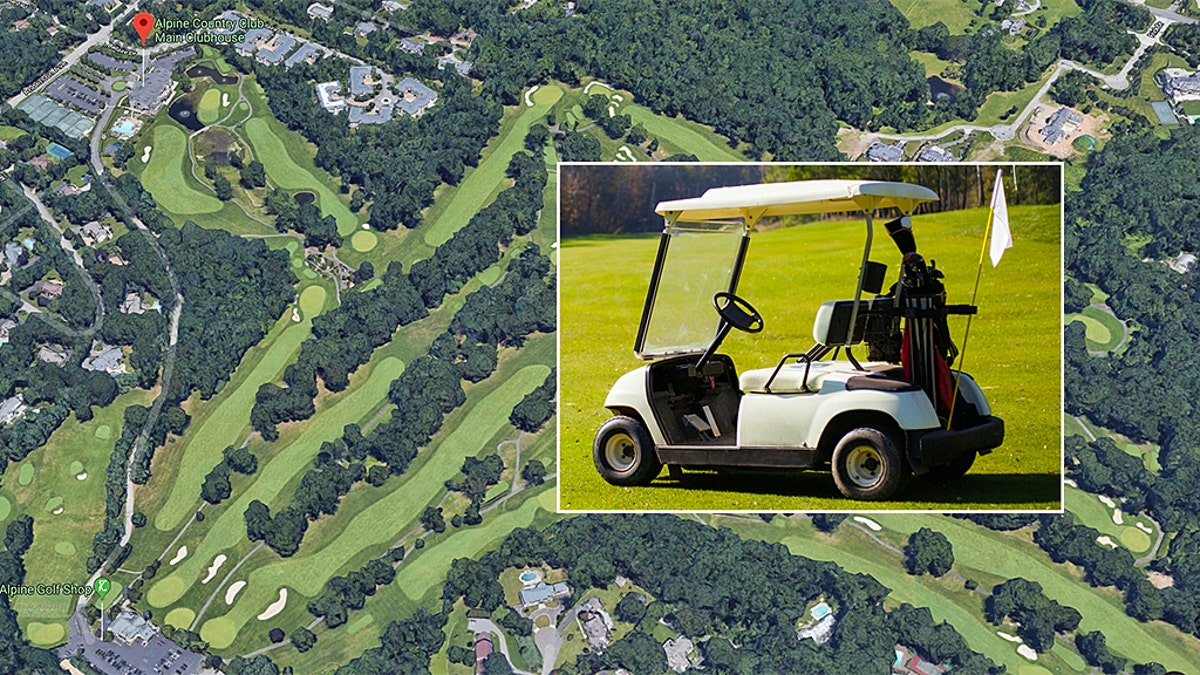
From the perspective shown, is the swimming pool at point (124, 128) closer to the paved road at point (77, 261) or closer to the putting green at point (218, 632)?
the paved road at point (77, 261)

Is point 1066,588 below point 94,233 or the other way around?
below

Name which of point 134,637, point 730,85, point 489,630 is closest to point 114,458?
point 134,637

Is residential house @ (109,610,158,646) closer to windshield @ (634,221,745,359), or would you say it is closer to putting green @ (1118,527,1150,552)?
windshield @ (634,221,745,359)

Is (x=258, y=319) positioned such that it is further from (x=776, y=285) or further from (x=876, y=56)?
(x=776, y=285)

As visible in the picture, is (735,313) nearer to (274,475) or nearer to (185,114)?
(274,475)

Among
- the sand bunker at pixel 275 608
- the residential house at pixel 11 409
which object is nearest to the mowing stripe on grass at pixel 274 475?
the sand bunker at pixel 275 608

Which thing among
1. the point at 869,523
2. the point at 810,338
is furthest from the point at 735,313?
the point at 869,523
